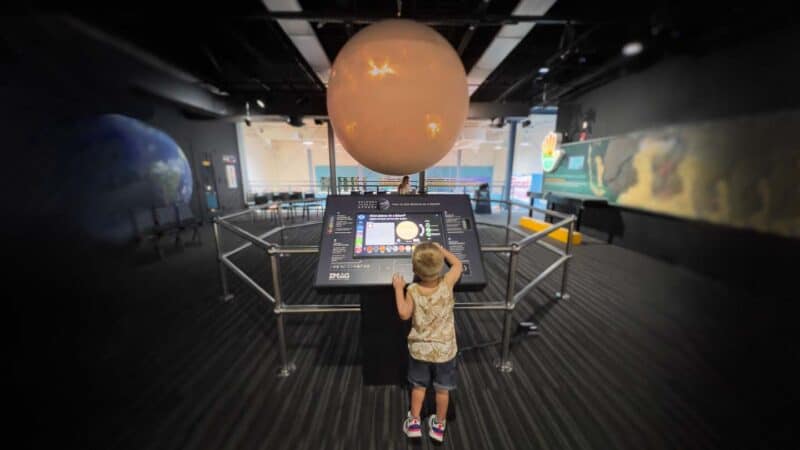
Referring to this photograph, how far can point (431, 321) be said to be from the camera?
1.16 metres

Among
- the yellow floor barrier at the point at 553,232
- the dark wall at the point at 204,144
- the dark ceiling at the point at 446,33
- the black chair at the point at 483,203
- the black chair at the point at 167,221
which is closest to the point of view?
the dark ceiling at the point at 446,33

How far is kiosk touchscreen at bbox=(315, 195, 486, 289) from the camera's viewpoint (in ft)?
4.08

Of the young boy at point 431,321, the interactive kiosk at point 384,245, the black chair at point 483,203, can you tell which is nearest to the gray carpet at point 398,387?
the young boy at point 431,321

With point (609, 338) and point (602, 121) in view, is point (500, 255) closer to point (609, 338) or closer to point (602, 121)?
point (609, 338)

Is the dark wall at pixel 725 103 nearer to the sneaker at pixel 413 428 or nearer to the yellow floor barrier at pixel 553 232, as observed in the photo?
the yellow floor barrier at pixel 553 232

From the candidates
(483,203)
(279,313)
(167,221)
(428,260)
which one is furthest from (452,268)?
(483,203)

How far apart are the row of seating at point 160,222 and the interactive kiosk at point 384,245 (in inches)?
187

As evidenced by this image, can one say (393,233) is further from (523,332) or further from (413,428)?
(523,332)

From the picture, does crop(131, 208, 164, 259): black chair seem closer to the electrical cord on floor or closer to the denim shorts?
the denim shorts

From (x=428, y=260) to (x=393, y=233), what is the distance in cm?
33

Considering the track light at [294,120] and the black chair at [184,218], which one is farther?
the track light at [294,120]

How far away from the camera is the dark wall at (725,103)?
236 cm

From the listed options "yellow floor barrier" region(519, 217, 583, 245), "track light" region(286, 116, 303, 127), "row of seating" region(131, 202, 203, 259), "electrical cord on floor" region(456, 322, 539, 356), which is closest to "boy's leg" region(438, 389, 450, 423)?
"electrical cord on floor" region(456, 322, 539, 356)

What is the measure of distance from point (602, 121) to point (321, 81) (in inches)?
224
